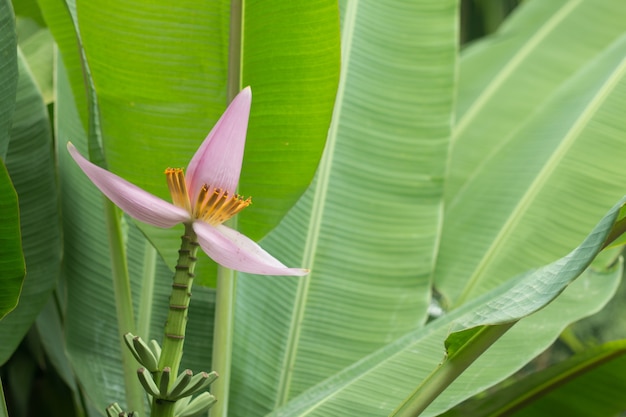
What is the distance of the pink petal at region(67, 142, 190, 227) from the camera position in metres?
0.39

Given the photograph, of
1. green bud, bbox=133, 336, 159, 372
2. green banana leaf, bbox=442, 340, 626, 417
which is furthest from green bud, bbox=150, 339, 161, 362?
green banana leaf, bbox=442, 340, 626, 417

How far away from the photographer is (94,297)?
736 mm

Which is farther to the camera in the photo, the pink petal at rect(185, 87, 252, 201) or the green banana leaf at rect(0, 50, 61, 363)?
the green banana leaf at rect(0, 50, 61, 363)

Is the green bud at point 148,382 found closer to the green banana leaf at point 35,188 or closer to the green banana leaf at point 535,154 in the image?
the green banana leaf at point 35,188

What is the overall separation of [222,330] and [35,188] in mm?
227

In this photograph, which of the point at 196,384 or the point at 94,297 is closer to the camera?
the point at 196,384

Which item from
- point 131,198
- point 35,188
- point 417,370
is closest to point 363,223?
point 417,370

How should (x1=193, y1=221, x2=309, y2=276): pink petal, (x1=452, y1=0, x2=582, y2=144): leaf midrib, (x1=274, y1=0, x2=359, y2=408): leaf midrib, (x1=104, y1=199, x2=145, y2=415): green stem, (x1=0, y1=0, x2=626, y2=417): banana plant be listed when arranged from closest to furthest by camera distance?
(x1=193, y1=221, x2=309, y2=276): pink petal → (x1=0, y1=0, x2=626, y2=417): banana plant → (x1=104, y1=199, x2=145, y2=415): green stem → (x1=274, y1=0, x2=359, y2=408): leaf midrib → (x1=452, y1=0, x2=582, y2=144): leaf midrib

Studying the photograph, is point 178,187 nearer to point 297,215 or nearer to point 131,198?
point 131,198

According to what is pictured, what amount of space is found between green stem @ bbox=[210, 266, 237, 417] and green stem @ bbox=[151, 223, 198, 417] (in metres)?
0.17

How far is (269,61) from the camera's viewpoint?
57cm

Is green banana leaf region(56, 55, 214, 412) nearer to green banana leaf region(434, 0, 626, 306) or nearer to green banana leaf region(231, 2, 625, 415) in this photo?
green banana leaf region(231, 2, 625, 415)

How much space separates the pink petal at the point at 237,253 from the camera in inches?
15.1

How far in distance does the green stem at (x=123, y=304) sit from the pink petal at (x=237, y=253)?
0.86 ft
